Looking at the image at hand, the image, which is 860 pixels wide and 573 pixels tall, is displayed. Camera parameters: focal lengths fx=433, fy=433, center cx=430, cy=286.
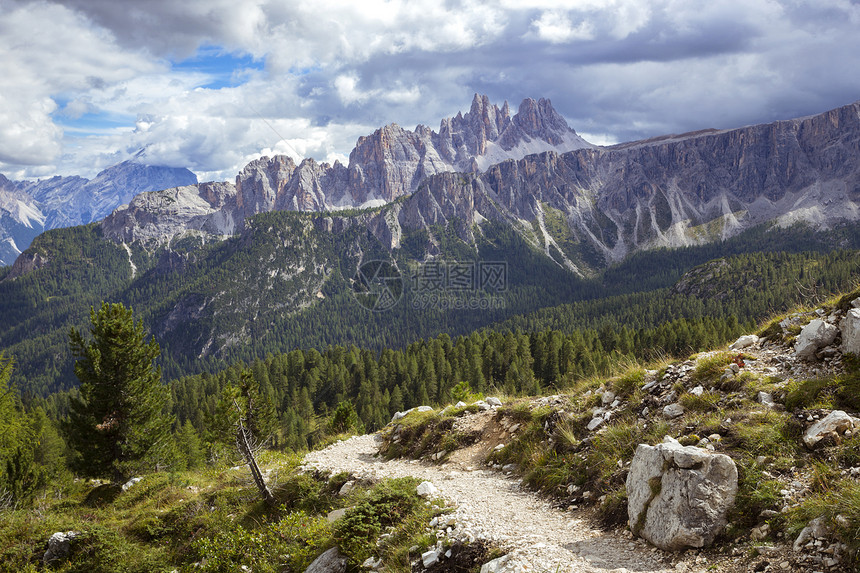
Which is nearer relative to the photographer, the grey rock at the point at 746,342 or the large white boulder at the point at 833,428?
the large white boulder at the point at 833,428

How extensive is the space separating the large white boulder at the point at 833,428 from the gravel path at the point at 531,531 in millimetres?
3343

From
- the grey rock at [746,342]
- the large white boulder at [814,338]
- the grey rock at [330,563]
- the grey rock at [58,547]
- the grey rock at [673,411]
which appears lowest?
the grey rock at [58,547]

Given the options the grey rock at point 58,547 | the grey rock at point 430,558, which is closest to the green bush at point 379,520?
the grey rock at point 430,558

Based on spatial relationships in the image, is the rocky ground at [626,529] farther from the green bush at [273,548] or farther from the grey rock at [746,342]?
the green bush at [273,548]

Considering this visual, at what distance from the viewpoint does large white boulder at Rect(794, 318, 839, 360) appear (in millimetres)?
10859

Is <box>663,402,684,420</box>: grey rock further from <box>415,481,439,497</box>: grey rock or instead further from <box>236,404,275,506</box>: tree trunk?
<box>236,404,275,506</box>: tree trunk

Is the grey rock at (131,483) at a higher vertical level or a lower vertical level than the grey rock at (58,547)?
lower

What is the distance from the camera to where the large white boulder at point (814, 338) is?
428 inches

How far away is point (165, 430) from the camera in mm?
29625

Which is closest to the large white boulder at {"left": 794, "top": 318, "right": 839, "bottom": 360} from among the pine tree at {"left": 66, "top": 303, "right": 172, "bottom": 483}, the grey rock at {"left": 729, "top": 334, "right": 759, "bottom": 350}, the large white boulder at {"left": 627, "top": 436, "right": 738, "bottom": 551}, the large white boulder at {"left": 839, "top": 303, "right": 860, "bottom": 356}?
the large white boulder at {"left": 839, "top": 303, "right": 860, "bottom": 356}

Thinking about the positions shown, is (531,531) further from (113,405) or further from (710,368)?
(113,405)

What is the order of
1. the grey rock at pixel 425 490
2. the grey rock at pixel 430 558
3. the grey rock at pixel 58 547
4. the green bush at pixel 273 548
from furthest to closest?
1. the grey rock at pixel 58 547
2. the green bush at pixel 273 548
3. the grey rock at pixel 425 490
4. the grey rock at pixel 430 558

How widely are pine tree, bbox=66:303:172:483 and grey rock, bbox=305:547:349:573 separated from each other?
22.6 m

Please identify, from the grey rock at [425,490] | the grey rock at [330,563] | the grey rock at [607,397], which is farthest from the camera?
the grey rock at [607,397]
